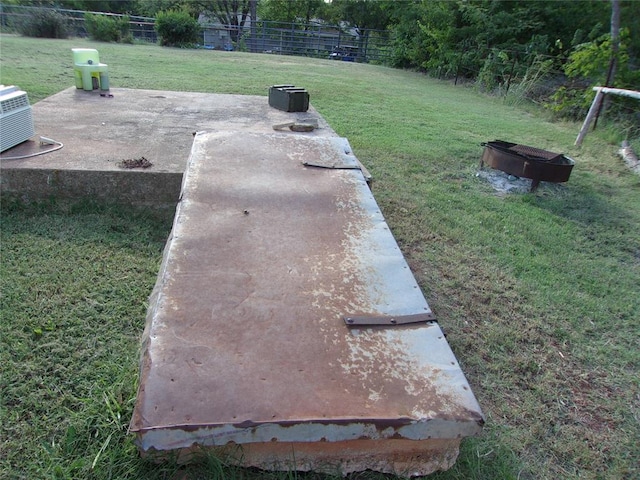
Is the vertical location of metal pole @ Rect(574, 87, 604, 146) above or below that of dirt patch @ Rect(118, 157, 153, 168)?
above

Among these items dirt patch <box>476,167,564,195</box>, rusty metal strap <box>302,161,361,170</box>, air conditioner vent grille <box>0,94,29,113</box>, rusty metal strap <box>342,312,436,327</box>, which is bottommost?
dirt patch <box>476,167,564,195</box>

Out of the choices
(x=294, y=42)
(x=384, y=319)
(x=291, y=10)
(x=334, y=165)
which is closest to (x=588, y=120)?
(x=334, y=165)

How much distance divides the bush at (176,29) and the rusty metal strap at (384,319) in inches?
769

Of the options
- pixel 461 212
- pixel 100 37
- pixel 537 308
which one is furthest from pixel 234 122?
pixel 100 37

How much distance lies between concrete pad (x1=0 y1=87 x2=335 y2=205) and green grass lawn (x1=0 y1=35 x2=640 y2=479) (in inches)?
6.3

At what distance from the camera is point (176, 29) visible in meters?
18.1

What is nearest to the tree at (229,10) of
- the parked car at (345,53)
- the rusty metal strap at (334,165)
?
the parked car at (345,53)

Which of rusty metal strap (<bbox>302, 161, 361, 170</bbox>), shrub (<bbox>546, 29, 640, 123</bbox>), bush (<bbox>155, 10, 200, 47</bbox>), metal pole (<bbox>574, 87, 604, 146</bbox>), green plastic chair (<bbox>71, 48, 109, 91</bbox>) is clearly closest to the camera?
rusty metal strap (<bbox>302, 161, 361, 170</bbox>)

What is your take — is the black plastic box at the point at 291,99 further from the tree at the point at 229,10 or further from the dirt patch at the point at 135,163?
the tree at the point at 229,10

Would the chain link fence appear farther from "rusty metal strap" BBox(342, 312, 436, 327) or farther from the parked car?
"rusty metal strap" BBox(342, 312, 436, 327)

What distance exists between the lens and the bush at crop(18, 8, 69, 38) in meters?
17.0

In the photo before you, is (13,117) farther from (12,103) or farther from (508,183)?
(508,183)

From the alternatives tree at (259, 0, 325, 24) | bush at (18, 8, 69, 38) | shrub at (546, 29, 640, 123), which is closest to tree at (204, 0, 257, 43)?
tree at (259, 0, 325, 24)

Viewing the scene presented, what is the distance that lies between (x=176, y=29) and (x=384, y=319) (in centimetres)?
1965
